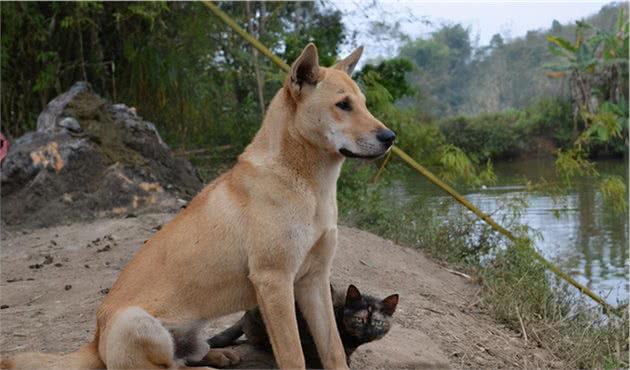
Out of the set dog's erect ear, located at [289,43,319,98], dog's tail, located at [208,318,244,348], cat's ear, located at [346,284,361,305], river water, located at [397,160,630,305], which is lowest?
river water, located at [397,160,630,305]

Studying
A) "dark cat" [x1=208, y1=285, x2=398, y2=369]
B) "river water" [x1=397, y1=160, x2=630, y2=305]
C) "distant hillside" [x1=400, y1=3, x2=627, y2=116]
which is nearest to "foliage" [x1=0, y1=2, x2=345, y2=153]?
"river water" [x1=397, y1=160, x2=630, y2=305]

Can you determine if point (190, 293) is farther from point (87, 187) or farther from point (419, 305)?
point (87, 187)

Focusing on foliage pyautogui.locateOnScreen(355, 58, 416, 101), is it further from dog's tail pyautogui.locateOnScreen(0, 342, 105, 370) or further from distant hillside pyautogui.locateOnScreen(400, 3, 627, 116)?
distant hillside pyautogui.locateOnScreen(400, 3, 627, 116)

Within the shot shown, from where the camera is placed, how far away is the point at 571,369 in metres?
5.50

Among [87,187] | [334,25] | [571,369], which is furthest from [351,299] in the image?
[334,25]

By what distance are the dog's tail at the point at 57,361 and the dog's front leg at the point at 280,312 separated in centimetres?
85

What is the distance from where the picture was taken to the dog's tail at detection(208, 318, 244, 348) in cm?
439

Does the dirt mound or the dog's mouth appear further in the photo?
the dirt mound

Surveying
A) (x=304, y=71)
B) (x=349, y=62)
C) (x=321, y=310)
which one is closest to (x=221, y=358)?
(x=321, y=310)

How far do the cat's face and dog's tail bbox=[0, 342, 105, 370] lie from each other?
124cm

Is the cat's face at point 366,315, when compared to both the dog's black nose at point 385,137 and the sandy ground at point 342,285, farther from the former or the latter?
the dog's black nose at point 385,137

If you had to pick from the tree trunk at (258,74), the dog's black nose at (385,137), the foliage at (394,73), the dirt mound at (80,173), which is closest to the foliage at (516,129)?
the foliage at (394,73)

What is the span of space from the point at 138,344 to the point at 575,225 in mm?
9122

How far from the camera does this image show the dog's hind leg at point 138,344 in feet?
11.7
